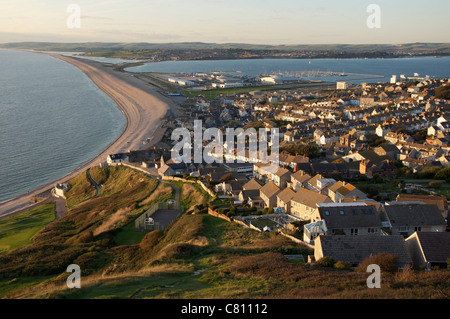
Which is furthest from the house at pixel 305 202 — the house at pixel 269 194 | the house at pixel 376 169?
the house at pixel 376 169

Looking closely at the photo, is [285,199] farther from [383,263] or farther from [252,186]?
[383,263]

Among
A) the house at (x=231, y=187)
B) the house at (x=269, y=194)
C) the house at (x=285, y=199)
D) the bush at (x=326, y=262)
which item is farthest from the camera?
the house at (x=231, y=187)

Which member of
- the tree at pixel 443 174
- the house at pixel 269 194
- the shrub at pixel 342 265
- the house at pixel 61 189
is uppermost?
the tree at pixel 443 174

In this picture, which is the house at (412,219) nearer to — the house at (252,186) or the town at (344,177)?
the town at (344,177)

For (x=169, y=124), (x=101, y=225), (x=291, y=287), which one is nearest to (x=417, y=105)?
(x=169, y=124)

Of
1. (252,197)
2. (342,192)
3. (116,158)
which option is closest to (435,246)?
(342,192)
